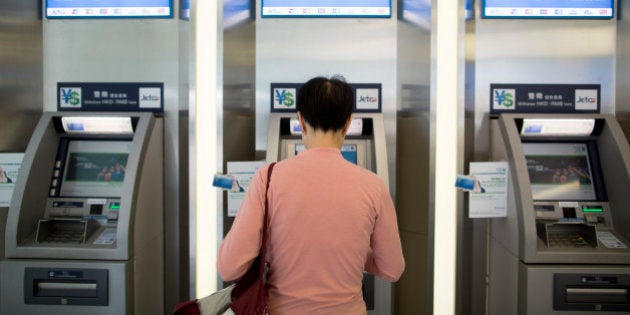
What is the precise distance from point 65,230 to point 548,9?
2.91m

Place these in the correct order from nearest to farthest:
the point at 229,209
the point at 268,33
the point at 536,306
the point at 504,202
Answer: the point at 536,306 < the point at 504,202 < the point at 229,209 < the point at 268,33

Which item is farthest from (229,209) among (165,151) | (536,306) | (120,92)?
(536,306)

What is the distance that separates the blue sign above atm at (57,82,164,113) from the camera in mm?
2736

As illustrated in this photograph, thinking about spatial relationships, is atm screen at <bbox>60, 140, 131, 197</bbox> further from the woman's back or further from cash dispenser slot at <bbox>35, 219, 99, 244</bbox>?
the woman's back

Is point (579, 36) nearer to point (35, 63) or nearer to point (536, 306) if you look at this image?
point (536, 306)

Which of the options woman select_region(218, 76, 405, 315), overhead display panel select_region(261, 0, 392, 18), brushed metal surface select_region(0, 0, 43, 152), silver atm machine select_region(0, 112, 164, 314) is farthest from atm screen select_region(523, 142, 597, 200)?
brushed metal surface select_region(0, 0, 43, 152)

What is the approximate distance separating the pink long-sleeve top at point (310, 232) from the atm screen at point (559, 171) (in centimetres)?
149

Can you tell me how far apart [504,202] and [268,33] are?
170 centimetres

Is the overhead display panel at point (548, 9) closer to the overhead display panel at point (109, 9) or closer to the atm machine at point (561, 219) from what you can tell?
the atm machine at point (561, 219)

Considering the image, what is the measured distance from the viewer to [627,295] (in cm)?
228

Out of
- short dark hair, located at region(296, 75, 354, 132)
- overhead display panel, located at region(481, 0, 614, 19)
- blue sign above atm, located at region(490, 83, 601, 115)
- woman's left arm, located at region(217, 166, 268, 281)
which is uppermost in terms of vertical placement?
overhead display panel, located at region(481, 0, 614, 19)

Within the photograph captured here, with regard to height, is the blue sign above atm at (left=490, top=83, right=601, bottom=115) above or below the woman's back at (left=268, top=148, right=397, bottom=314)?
above

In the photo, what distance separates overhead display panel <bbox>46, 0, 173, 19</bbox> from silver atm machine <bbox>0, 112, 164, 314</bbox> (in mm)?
644

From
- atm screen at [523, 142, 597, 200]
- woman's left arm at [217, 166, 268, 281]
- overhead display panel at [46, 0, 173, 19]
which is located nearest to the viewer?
woman's left arm at [217, 166, 268, 281]
